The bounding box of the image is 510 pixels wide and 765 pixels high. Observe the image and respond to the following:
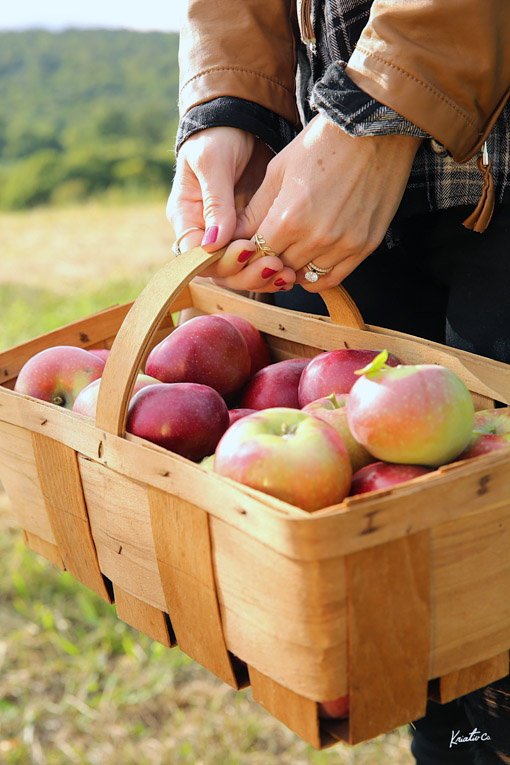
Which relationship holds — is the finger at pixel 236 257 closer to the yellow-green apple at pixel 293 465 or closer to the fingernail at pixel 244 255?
the fingernail at pixel 244 255

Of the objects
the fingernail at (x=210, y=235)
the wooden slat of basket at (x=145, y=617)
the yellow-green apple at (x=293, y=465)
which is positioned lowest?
the wooden slat of basket at (x=145, y=617)

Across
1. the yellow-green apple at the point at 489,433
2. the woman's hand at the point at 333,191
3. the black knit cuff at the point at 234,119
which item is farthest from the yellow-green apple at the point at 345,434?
the black knit cuff at the point at 234,119

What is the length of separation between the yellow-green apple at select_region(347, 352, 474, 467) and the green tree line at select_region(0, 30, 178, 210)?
22.4 feet

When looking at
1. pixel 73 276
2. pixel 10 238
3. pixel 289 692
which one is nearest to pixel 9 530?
pixel 289 692

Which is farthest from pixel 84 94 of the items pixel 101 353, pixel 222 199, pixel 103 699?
pixel 222 199

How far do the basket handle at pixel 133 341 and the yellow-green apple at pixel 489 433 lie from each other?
350 millimetres

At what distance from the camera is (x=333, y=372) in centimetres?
95

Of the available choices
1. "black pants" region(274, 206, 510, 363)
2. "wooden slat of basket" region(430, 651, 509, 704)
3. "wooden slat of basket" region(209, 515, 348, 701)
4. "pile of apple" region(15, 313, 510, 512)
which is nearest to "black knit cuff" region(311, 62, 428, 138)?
"black pants" region(274, 206, 510, 363)

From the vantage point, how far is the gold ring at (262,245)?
3.03 feet

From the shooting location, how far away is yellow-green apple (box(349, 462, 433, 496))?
2.39 ft

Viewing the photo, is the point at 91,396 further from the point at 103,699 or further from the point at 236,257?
the point at 103,699

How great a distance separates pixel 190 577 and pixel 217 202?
48 cm

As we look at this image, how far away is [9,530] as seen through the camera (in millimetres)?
2180

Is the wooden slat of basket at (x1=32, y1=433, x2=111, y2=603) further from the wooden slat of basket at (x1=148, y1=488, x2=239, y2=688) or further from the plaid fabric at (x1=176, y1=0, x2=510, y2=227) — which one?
the plaid fabric at (x1=176, y1=0, x2=510, y2=227)
